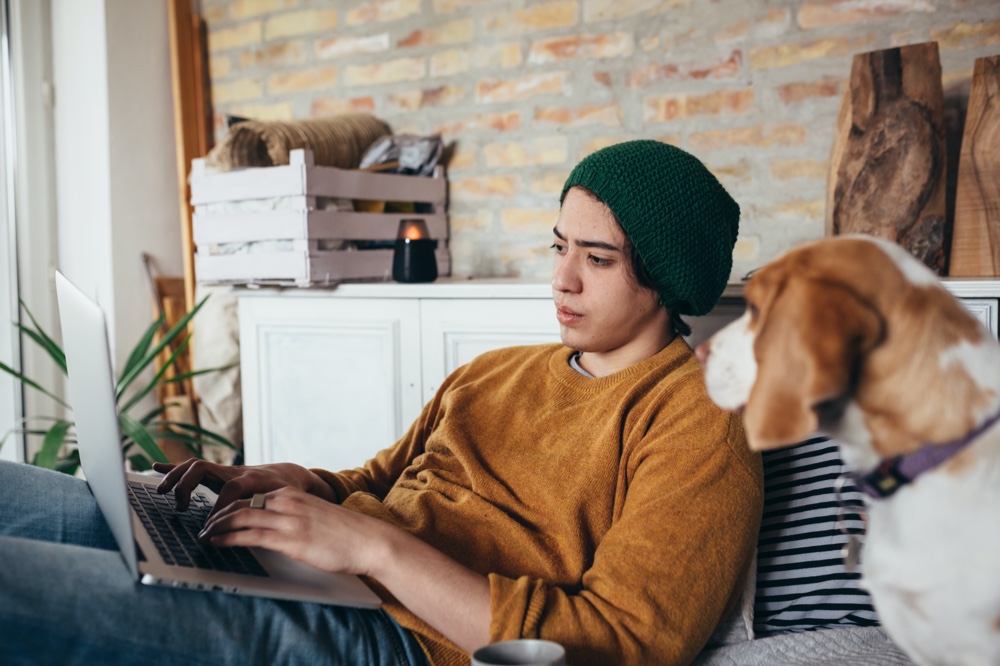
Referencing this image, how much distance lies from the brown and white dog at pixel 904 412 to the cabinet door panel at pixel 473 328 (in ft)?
3.59

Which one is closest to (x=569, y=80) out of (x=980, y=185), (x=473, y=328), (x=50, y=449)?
(x=473, y=328)

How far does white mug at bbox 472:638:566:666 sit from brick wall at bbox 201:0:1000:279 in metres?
1.41

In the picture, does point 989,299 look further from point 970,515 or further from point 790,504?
point 970,515

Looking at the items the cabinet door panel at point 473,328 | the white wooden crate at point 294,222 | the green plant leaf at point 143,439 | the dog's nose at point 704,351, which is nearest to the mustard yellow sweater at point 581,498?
the dog's nose at point 704,351

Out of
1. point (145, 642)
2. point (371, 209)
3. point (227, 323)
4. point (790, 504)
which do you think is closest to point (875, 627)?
point (790, 504)

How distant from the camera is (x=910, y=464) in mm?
725

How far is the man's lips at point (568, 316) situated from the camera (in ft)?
4.30

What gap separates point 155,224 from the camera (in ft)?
9.53

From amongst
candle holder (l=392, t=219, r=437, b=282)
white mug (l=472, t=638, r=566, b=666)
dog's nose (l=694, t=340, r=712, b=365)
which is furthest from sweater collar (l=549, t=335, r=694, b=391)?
candle holder (l=392, t=219, r=437, b=282)

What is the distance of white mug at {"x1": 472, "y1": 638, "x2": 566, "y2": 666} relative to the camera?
2.73ft

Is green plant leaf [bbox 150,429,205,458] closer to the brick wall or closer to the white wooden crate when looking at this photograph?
the white wooden crate

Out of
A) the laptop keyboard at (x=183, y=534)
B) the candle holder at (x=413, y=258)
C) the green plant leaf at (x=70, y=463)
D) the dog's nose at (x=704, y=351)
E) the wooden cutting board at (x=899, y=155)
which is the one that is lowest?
the green plant leaf at (x=70, y=463)

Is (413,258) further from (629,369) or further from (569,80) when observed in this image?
(629,369)

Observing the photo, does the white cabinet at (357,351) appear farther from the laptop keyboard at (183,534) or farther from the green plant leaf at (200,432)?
the laptop keyboard at (183,534)
